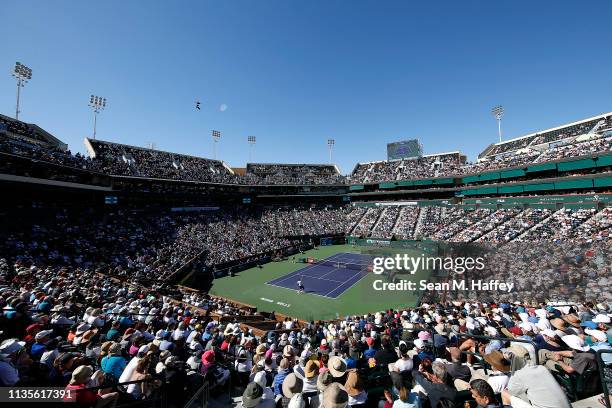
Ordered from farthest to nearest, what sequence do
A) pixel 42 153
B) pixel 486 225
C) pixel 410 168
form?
1. pixel 410 168
2. pixel 486 225
3. pixel 42 153

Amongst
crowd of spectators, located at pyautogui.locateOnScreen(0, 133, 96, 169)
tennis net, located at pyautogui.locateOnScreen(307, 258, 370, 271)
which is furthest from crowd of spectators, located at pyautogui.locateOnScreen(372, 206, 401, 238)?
crowd of spectators, located at pyautogui.locateOnScreen(0, 133, 96, 169)

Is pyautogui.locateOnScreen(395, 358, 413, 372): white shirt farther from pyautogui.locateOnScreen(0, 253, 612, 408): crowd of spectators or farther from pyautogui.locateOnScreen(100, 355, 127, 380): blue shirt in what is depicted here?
pyautogui.locateOnScreen(100, 355, 127, 380): blue shirt

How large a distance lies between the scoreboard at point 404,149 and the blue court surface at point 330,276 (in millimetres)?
34586

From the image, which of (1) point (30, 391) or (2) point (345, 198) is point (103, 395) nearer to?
(1) point (30, 391)

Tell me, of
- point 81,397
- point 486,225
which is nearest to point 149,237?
point 81,397

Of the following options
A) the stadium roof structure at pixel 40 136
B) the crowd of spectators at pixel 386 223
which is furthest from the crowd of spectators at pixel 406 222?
the stadium roof structure at pixel 40 136

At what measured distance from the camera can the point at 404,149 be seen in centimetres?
6325

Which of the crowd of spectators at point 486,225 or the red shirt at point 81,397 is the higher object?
the crowd of spectators at point 486,225

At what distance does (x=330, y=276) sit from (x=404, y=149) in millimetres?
45571

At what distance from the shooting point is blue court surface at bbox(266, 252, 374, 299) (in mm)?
25094

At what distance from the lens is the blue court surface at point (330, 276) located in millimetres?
25094

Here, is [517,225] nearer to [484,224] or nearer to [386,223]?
[484,224]

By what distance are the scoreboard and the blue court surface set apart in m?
34.6

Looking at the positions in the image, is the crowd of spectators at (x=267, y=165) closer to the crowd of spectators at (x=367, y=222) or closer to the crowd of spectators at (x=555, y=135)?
the crowd of spectators at (x=555, y=135)
